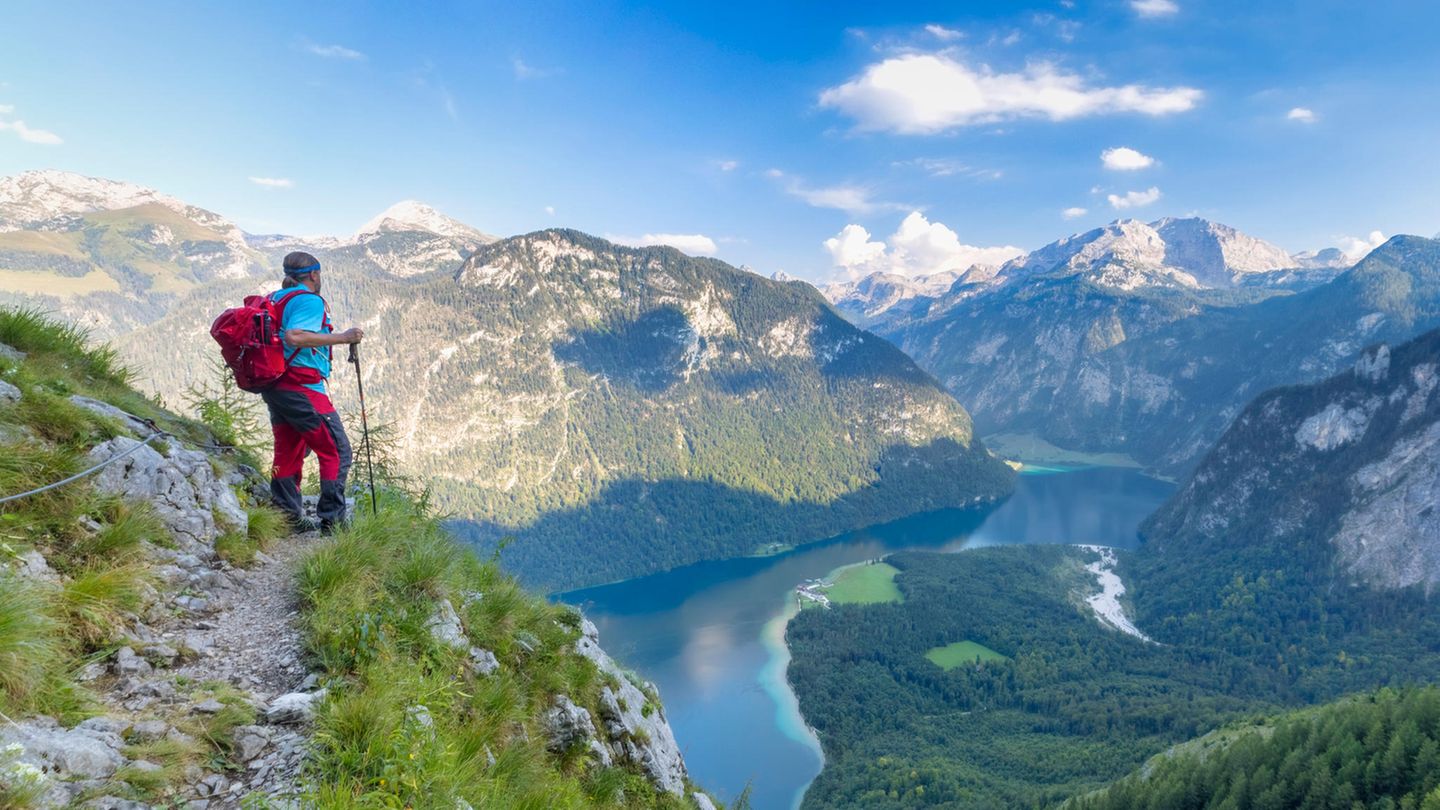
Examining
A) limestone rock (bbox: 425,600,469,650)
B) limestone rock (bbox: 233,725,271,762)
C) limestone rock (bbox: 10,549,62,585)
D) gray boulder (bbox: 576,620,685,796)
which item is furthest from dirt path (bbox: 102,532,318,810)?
gray boulder (bbox: 576,620,685,796)

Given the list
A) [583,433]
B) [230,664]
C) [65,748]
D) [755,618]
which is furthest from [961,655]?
[583,433]

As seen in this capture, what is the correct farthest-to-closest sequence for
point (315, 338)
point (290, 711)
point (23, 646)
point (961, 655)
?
1. point (961, 655)
2. point (315, 338)
3. point (290, 711)
4. point (23, 646)

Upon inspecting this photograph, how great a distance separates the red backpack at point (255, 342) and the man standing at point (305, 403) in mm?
73

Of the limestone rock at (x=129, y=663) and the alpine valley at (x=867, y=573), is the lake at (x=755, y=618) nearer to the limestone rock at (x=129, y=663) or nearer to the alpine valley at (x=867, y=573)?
the alpine valley at (x=867, y=573)

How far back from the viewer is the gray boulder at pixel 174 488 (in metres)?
5.06

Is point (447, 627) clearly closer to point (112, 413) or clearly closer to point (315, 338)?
point (315, 338)

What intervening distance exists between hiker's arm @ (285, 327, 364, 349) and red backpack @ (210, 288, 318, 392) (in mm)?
193

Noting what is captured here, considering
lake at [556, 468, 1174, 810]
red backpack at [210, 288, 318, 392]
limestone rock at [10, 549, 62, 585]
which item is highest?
red backpack at [210, 288, 318, 392]

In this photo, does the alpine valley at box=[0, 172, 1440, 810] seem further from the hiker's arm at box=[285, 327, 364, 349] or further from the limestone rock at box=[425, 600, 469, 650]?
the hiker's arm at box=[285, 327, 364, 349]

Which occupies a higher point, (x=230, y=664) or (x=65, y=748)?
(x=65, y=748)

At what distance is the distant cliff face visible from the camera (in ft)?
294

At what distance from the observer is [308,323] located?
5.96 m

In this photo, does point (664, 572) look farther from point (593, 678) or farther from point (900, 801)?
point (593, 678)

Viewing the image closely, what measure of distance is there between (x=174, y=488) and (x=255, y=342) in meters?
1.45
